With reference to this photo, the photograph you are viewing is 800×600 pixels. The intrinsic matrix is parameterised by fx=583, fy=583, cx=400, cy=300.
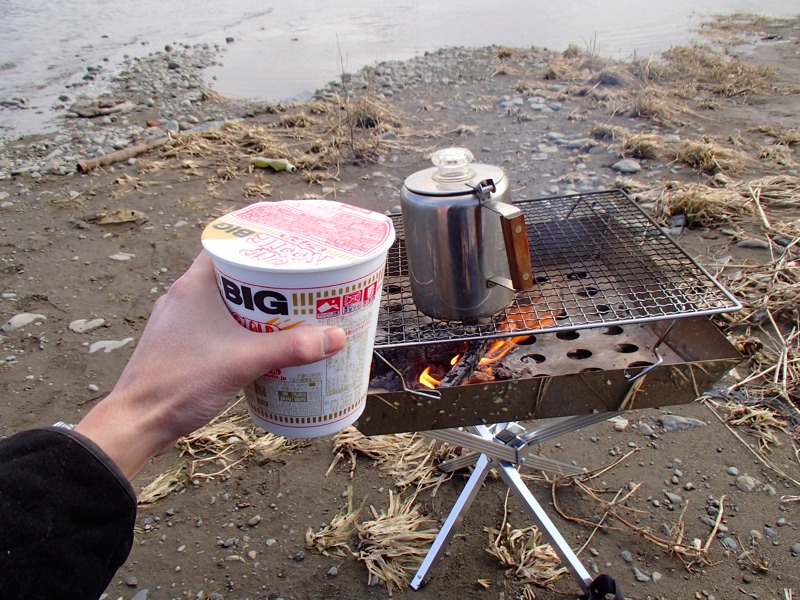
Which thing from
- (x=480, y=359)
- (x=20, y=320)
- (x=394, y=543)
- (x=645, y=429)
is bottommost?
(x=645, y=429)

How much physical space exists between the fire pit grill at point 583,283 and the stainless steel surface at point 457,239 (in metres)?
0.09

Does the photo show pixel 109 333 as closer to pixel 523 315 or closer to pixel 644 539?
pixel 523 315

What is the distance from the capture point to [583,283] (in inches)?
94.5

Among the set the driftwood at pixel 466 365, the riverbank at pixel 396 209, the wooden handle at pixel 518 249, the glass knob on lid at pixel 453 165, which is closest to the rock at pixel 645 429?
the riverbank at pixel 396 209

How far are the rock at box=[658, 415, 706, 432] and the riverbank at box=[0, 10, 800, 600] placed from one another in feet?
0.13

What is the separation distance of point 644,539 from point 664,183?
11.7 feet

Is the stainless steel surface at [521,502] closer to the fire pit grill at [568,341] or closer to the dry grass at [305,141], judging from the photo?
the fire pit grill at [568,341]

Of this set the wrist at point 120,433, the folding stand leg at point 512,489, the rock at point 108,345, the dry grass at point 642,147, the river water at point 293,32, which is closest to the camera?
the wrist at point 120,433

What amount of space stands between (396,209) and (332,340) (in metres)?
4.22

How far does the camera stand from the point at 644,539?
2.48m

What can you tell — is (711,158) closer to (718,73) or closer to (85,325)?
(718,73)

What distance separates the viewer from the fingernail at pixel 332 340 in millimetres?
A: 1192

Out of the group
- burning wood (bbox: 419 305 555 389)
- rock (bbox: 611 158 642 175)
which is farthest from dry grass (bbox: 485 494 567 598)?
rock (bbox: 611 158 642 175)

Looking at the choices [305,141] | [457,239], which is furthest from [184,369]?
[305,141]
